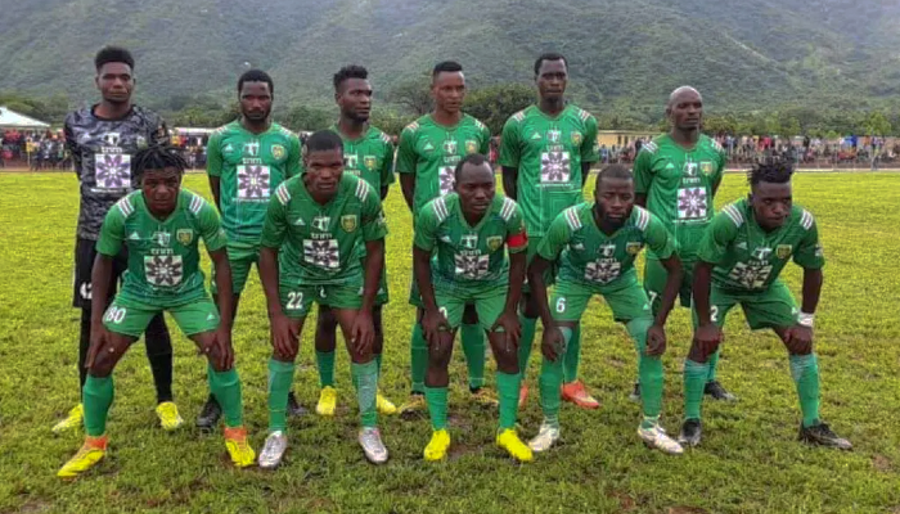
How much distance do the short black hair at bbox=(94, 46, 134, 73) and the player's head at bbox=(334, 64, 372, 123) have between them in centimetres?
139

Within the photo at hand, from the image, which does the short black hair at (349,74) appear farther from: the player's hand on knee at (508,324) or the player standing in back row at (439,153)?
the player's hand on knee at (508,324)

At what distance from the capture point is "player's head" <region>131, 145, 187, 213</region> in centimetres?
452

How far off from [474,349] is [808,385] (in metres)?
2.26

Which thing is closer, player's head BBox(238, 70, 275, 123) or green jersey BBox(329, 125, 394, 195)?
player's head BBox(238, 70, 275, 123)

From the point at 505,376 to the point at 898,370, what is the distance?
12.1 ft

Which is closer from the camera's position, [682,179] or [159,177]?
[159,177]

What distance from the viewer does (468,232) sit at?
190 inches

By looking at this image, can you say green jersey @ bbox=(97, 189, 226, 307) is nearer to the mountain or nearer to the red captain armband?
the red captain armband

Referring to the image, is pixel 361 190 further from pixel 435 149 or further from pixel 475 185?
pixel 435 149

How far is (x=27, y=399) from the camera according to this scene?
567 centimetres

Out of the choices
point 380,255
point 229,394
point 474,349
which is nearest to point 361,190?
point 380,255

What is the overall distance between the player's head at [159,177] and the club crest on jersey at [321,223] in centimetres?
83

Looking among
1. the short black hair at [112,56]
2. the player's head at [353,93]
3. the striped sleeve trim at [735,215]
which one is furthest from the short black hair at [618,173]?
the short black hair at [112,56]

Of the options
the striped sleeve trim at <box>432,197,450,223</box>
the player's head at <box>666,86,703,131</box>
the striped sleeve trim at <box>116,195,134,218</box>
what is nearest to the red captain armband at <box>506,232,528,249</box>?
the striped sleeve trim at <box>432,197,450,223</box>
